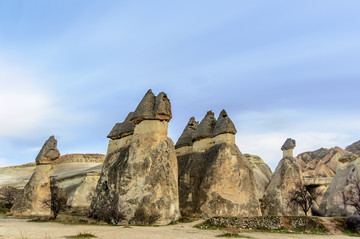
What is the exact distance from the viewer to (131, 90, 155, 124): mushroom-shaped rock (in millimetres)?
18500

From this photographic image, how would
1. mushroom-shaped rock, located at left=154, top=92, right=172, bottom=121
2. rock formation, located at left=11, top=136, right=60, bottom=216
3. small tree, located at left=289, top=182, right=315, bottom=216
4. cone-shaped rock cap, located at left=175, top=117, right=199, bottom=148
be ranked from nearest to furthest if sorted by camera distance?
mushroom-shaped rock, located at left=154, top=92, right=172, bottom=121 < small tree, located at left=289, top=182, right=315, bottom=216 < rock formation, located at left=11, top=136, right=60, bottom=216 < cone-shaped rock cap, located at left=175, top=117, right=199, bottom=148

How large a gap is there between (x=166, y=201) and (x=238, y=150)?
754 cm

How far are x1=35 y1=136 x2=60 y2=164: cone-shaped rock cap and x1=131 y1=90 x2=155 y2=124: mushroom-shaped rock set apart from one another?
28.7ft

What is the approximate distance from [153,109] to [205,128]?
6.14 meters

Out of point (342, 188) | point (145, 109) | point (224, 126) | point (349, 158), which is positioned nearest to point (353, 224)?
point (224, 126)

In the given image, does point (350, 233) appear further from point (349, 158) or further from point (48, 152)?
point (48, 152)

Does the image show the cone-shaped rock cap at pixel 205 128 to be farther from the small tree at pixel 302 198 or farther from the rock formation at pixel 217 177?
the small tree at pixel 302 198

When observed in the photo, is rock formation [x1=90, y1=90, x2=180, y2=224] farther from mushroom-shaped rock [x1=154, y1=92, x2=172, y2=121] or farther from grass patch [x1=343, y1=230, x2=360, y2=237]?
grass patch [x1=343, y1=230, x2=360, y2=237]

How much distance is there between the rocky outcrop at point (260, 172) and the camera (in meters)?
33.3

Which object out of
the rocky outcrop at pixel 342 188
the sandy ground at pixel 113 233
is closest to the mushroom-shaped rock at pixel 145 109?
the sandy ground at pixel 113 233

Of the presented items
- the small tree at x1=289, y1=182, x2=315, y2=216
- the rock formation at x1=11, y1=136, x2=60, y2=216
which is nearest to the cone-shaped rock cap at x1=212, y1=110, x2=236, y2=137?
the small tree at x1=289, y1=182, x2=315, y2=216

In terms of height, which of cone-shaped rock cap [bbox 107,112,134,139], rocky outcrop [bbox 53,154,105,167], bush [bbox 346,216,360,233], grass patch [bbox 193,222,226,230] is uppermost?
rocky outcrop [bbox 53,154,105,167]

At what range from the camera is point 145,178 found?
16.7 meters

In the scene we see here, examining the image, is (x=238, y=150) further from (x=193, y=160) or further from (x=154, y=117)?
(x=154, y=117)
